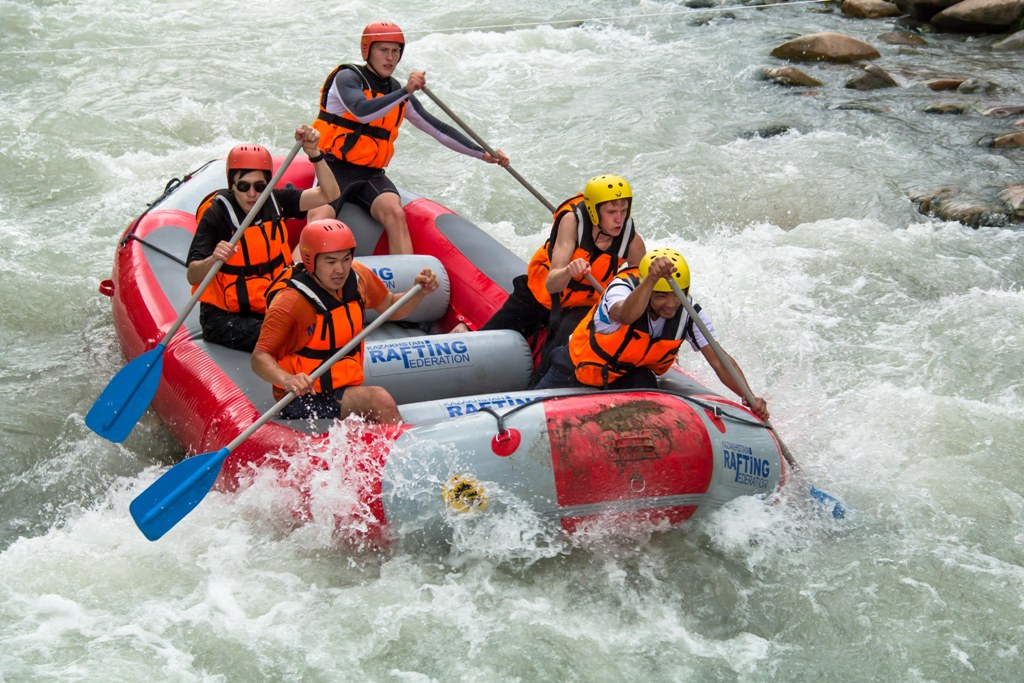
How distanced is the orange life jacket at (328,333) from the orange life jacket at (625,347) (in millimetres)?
887

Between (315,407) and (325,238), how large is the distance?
0.67 metres

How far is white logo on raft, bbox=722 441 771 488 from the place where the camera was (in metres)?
4.31

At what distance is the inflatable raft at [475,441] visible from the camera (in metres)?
4.08

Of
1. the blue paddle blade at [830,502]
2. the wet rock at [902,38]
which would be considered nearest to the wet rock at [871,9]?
the wet rock at [902,38]

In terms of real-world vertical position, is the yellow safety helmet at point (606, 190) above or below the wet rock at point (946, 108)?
above

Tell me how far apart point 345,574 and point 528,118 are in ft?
20.8

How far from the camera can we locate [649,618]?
4129mm

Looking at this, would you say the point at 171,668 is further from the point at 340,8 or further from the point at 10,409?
the point at 340,8

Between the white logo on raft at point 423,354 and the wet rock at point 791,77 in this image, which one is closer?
the white logo on raft at point 423,354

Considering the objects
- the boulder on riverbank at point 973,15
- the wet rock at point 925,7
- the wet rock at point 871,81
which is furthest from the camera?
the wet rock at point 925,7

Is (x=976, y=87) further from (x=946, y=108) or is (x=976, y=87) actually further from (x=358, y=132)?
(x=358, y=132)

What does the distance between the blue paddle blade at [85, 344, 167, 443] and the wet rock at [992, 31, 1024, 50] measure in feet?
30.7

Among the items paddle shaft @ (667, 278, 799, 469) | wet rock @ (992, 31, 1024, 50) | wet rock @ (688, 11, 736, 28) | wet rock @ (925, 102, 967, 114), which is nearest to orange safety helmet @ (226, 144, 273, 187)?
paddle shaft @ (667, 278, 799, 469)

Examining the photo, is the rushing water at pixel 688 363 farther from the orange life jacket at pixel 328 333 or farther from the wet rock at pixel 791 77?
the orange life jacket at pixel 328 333
